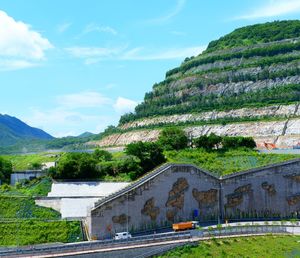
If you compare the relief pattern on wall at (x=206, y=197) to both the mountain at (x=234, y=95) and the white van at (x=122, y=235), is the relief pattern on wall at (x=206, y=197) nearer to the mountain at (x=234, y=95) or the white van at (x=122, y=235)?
the white van at (x=122, y=235)

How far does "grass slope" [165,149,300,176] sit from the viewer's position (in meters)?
45.5

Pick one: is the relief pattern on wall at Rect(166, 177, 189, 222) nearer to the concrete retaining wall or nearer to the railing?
the concrete retaining wall

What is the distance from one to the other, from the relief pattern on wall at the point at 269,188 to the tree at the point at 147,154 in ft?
28.1

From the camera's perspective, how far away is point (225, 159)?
48250 millimetres

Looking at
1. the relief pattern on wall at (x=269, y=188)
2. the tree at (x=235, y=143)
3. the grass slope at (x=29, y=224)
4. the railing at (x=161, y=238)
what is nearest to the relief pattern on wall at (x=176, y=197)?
the railing at (x=161, y=238)

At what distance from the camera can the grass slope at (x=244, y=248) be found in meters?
30.7

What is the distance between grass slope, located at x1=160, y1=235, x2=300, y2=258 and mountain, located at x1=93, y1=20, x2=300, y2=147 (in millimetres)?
35105

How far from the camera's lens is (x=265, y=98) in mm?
82125

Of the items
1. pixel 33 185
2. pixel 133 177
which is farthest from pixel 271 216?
pixel 33 185

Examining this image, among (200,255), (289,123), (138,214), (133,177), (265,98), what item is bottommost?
(200,255)

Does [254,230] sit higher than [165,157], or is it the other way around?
[165,157]

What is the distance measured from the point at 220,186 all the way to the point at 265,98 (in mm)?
43192

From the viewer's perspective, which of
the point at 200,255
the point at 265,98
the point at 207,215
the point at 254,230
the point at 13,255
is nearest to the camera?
the point at 13,255

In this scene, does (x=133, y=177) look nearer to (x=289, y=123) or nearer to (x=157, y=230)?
(x=157, y=230)
